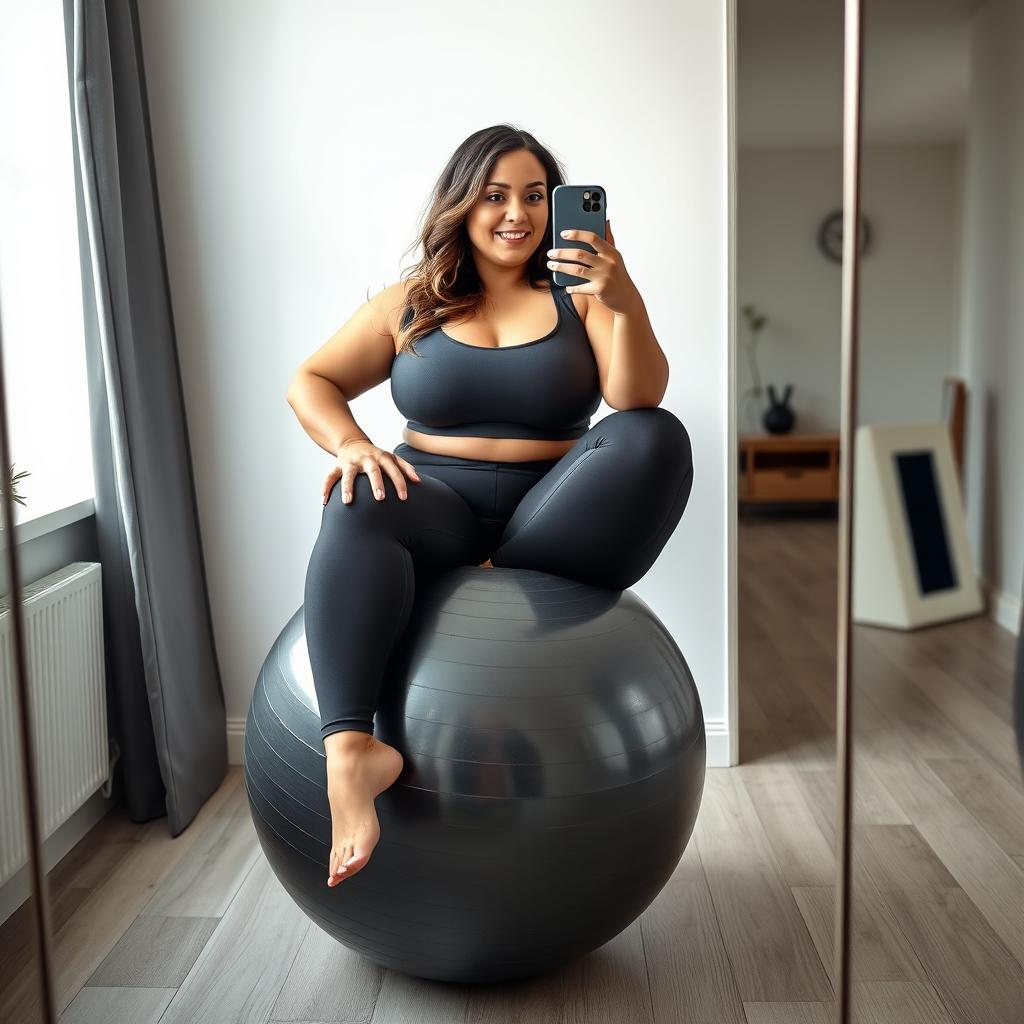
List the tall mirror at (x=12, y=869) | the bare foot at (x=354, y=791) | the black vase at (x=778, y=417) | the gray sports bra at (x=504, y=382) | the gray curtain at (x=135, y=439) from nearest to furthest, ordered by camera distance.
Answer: the bare foot at (x=354, y=791) → the tall mirror at (x=12, y=869) → the gray sports bra at (x=504, y=382) → the gray curtain at (x=135, y=439) → the black vase at (x=778, y=417)

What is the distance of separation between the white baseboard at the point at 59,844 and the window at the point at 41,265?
664 mm

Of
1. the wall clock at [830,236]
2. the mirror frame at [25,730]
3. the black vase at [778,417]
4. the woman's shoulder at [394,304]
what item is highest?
the wall clock at [830,236]

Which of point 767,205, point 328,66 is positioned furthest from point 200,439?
point 767,205

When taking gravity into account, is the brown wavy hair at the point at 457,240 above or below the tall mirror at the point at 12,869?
above

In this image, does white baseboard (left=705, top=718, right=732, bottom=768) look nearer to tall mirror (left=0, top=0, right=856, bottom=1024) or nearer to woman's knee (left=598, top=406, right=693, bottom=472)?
tall mirror (left=0, top=0, right=856, bottom=1024)

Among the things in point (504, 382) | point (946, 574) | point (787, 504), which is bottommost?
point (787, 504)

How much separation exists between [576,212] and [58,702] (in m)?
1.32

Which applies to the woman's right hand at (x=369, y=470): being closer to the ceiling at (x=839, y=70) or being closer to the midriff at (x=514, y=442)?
the midriff at (x=514, y=442)

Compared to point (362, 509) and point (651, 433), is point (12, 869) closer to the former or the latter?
point (362, 509)

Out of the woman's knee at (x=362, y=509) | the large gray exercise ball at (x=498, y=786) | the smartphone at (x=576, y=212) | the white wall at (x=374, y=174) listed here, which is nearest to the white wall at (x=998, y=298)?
the white wall at (x=374, y=174)

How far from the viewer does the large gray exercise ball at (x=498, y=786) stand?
1.43m

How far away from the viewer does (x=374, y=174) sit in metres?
2.44

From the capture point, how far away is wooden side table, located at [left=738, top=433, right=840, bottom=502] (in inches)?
235

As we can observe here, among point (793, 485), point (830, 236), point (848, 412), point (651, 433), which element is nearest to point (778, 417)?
point (793, 485)
